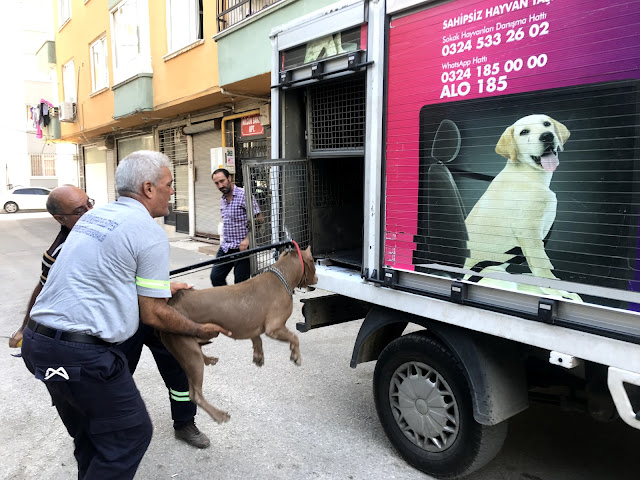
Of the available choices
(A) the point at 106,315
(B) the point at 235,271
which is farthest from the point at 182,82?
(A) the point at 106,315

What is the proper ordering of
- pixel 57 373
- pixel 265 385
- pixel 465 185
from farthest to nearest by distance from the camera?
pixel 265 385
pixel 465 185
pixel 57 373

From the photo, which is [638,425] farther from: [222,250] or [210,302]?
[222,250]

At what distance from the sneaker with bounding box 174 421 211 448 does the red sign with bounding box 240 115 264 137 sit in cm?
817

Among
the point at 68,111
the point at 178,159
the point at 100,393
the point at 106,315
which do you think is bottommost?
the point at 100,393

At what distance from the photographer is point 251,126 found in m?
11.1

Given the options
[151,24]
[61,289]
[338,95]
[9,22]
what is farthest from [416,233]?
[9,22]

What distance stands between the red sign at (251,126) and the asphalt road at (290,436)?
22.6ft

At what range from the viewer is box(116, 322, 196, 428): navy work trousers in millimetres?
3086

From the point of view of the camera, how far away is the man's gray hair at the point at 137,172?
2.25 metres

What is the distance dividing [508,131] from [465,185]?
0.34 meters

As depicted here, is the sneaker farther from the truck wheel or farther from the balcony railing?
the balcony railing

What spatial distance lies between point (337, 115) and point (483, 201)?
1.62 meters

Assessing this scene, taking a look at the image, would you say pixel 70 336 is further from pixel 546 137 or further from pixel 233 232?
pixel 233 232

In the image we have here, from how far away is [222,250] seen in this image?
5.95 meters
